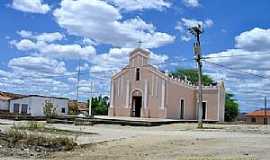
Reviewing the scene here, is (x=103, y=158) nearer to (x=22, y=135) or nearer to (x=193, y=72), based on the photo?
(x=22, y=135)

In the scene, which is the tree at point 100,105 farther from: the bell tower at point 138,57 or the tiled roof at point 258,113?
the tiled roof at point 258,113

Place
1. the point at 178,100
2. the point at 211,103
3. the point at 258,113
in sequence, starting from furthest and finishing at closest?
the point at 258,113, the point at 211,103, the point at 178,100

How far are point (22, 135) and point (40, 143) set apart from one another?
2010 mm

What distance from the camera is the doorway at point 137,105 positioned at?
62969mm

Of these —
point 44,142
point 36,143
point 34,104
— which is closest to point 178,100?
point 34,104

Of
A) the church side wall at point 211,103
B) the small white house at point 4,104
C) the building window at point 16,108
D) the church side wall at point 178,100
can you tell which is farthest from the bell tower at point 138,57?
the small white house at point 4,104

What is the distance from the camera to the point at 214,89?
6431cm

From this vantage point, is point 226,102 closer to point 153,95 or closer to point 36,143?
point 153,95

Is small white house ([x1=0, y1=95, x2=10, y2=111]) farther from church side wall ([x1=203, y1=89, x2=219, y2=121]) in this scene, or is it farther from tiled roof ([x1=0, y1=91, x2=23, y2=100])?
church side wall ([x1=203, y1=89, x2=219, y2=121])

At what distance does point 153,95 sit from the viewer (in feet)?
201

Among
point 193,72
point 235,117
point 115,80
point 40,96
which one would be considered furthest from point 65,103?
point 235,117

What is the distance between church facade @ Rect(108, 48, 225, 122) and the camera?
60.5 meters

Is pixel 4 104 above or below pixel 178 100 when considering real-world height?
below

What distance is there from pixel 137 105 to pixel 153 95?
3.45m
